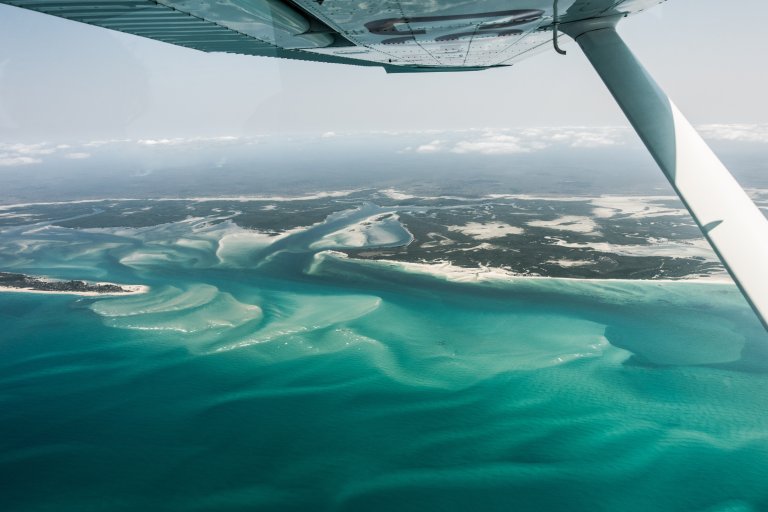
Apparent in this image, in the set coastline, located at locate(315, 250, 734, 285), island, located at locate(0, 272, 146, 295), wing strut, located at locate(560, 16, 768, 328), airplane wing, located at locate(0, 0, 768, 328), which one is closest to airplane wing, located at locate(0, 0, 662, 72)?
airplane wing, located at locate(0, 0, 768, 328)

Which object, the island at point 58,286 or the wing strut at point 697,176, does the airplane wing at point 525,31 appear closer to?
the wing strut at point 697,176

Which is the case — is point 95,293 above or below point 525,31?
below

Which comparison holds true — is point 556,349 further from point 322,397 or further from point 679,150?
point 679,150

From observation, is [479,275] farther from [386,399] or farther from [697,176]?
[697,176]

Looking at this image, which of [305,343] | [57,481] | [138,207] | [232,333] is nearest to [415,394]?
[305,343]

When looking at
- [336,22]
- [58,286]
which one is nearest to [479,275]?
[336,22]

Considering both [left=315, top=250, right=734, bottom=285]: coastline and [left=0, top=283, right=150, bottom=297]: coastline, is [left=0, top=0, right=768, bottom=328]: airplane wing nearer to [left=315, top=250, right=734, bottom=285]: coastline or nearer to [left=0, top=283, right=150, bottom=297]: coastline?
[left=315, top=250, right=734, bottom=285]: coastline
